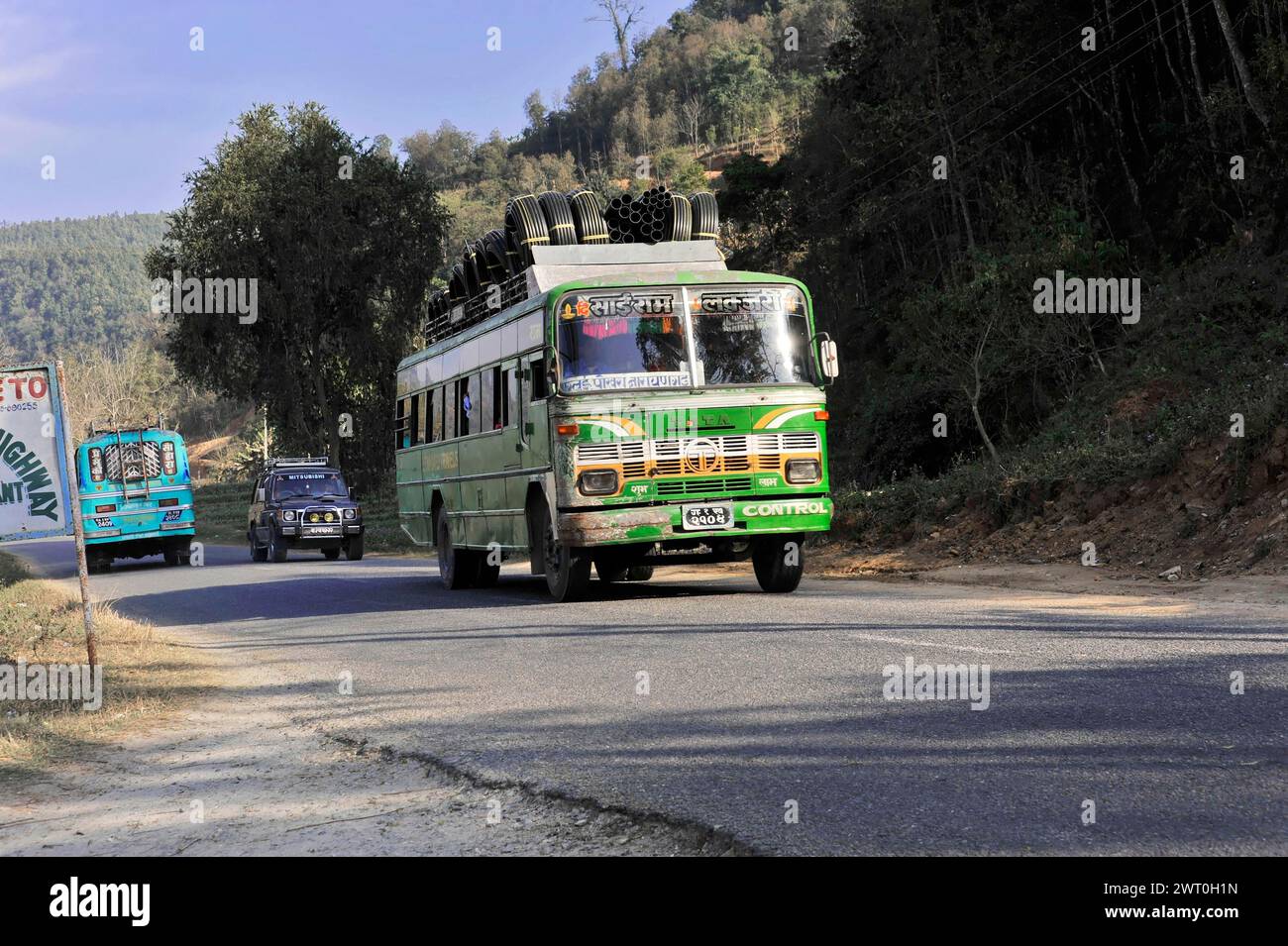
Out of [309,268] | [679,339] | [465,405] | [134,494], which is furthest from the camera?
[309,268]

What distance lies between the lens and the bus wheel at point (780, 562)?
1555 centimetres

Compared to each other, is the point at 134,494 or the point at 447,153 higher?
the point at 447,153

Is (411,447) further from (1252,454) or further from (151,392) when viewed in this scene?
(151,392)

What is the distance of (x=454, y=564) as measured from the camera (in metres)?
20.2

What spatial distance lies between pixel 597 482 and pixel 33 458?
5.62 metres

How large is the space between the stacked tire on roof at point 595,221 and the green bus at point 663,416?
0.40 metres

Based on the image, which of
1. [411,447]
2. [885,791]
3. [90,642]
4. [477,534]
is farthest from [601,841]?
[411,447]

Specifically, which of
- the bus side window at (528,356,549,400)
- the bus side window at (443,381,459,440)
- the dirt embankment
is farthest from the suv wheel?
the bus side window at (528,356,549,400)

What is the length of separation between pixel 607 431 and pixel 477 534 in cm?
485

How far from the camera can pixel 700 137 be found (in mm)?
135125

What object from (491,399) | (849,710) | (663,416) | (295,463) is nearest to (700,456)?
(663,416)

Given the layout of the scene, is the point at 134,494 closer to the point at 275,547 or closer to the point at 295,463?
the point at 295,463

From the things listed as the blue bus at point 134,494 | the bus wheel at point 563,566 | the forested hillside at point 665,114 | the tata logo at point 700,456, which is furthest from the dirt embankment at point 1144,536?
the forested hillside at point 665,114

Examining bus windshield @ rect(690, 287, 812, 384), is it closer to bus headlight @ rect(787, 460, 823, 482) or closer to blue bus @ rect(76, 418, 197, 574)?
bus headlight @ rect(787, 460, 823, 482)
